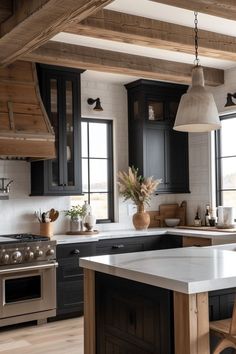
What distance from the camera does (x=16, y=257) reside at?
15.3ft

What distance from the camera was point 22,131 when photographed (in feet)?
15.9

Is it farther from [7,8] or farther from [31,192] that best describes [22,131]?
[7,8]

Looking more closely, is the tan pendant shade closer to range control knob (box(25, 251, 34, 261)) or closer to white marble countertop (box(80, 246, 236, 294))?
white marble countertop (box(80, 246, 236, 294))

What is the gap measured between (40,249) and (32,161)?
1.08 meters

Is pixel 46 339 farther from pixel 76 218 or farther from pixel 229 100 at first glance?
pixel 229 100

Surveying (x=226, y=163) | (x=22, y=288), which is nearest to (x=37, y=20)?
(x=22, y=288)

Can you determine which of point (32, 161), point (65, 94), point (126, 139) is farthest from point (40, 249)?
point (126, 139)

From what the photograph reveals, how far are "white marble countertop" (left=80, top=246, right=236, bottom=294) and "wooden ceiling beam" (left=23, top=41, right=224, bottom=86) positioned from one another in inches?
92.5

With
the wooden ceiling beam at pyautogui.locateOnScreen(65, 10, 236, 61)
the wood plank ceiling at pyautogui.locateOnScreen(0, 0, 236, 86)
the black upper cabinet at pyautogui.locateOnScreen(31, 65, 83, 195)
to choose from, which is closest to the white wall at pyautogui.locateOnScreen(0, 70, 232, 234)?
the black upper cabinet at pyautogui.locateOnScreen(31, 65, 83, 195)

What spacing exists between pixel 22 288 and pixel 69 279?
0.53m

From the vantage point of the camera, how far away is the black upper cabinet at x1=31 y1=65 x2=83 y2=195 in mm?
5267

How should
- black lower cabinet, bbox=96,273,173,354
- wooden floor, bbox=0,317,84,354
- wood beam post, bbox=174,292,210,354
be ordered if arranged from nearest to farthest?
1. wood beam post, bbox=174,292,210,354
2. black lower cabinet, bbox=96,273,173,354
3. wooden floor, bbox=0,317,84,354

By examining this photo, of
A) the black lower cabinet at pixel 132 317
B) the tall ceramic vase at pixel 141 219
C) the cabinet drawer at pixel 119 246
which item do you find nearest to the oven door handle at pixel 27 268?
the cabinet drawer at pixel 119 246

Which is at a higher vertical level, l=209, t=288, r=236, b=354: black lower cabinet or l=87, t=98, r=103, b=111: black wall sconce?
l=87, t=98, r=103, b=111: black wall sconce
